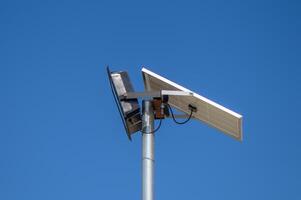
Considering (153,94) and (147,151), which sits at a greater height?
(153,94)

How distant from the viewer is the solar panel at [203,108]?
679cm

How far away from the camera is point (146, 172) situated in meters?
6.84

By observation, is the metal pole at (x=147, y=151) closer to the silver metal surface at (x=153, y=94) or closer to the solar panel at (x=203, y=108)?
the silver metal surface at (x=153, y=94)

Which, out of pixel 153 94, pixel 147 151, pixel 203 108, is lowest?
pixel 147 151

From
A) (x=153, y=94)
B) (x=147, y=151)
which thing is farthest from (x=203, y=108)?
(x=147, y=151)

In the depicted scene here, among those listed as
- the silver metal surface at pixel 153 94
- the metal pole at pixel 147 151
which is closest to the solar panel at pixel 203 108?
the silver metal surface at pixel 153 94

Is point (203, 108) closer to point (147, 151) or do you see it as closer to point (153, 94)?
point (153, 94)

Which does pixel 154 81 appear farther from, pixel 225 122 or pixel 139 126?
pixel 225 122

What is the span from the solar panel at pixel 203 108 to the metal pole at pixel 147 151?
11.9 inches

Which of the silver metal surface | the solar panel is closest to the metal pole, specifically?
the silver metal surface

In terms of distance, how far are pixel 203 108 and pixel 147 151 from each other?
863 mm

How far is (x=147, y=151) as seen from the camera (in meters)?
6.96

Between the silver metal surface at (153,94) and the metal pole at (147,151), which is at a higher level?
the silver metal surface at (153,94)

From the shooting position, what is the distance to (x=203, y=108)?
23.0 feet
